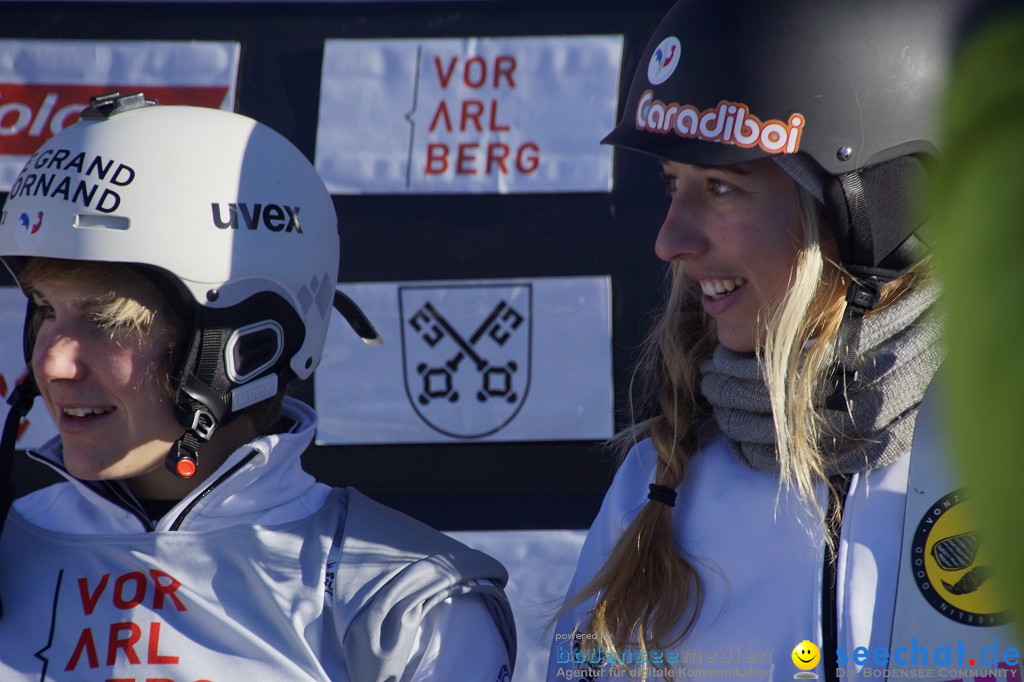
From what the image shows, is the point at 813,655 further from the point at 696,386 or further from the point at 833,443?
the point at 696,386

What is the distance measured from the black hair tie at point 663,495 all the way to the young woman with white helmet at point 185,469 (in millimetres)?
330

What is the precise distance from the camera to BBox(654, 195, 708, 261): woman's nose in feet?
5.68

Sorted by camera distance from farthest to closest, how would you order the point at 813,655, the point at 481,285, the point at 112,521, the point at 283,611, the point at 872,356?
the point at 481,285 → the point at 112,521 → the point at 283,611 → the point at 872,356 → the point at 813,655

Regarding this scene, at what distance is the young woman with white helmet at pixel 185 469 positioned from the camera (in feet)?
5.78

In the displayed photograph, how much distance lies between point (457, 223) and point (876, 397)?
125 cm

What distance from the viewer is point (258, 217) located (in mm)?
1946

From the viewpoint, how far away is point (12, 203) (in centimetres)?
194

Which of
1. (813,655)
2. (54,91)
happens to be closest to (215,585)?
(813,655)

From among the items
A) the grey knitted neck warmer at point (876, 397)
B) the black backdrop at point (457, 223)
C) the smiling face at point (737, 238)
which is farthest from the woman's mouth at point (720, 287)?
the black backdrop at point (457, 223)

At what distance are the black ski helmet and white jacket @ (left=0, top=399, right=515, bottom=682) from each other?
81 cm

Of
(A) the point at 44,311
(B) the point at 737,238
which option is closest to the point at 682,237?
(B) the point at 737,238

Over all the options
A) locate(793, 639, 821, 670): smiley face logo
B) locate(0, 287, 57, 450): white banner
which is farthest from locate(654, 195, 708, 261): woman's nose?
locate(0, 287, 57, 450): white banner

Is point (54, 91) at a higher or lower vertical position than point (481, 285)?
higher

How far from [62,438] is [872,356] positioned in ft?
4.39
